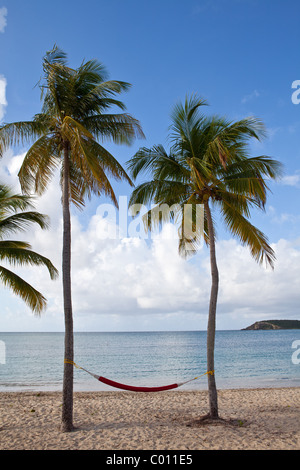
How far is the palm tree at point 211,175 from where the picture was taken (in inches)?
275

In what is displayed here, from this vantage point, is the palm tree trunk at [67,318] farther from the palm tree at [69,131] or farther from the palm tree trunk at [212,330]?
the palm tree trunk at [212,330]

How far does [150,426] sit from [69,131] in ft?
16.6

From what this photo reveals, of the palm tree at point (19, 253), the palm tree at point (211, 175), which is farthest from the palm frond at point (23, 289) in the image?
the palm tree at point (211, 175)

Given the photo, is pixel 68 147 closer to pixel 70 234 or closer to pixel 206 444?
pixel 70 234

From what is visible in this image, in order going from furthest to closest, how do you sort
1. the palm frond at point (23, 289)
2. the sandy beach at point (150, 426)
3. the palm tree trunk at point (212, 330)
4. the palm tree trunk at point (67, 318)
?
the palm frond at point (23, 289) < the palm tree trunk at point (212, 330) < the palm tree trunk at point (67, 318) < the sandy beach at point (150, 426)

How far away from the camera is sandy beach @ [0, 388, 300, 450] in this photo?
17.1ft

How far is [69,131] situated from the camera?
605cm

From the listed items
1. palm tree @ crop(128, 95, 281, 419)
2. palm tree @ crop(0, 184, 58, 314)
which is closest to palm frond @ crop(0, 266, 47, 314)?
palm tree @ crop(0, 184, 58, 314)

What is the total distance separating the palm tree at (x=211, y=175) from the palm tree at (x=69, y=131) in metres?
0.86

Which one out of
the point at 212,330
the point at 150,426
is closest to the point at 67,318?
the point at 150,426

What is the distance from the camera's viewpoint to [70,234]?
6535mm

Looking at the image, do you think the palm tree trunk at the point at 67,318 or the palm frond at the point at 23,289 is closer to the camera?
the palm tree trunk at the point at 67,318

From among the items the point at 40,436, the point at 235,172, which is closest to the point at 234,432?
the point at 40,436
